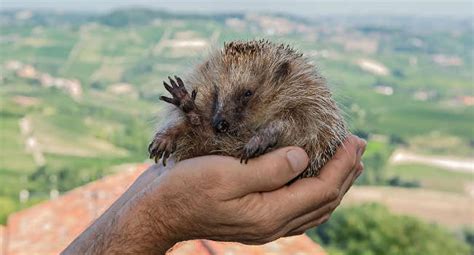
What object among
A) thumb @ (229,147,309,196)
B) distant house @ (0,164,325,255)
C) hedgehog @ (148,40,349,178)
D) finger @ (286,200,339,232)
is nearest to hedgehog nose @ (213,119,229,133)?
hedgehog @ (148,40,349,178)

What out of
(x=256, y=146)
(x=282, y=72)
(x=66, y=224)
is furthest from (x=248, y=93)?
(x=66, y=224)

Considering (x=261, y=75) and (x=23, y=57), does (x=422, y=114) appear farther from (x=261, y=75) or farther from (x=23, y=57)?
(x=261, y=75)

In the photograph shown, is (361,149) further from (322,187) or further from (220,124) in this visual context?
(220,124)

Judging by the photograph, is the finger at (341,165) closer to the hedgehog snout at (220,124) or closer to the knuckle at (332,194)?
the knuckle at (332,194)

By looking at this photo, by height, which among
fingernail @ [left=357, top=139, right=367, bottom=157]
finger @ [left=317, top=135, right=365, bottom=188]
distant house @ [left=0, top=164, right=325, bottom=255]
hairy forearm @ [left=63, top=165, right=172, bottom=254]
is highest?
finger @ [left=317, top=135, right=365, bottom=188]

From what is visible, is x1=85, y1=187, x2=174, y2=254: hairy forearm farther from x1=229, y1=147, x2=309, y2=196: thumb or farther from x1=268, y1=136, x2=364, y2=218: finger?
x1=268, y1=136, x2=364, y2=218: finger

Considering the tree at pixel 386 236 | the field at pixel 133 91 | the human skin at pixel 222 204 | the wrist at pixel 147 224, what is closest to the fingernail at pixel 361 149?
the human skin at pixel 222 204

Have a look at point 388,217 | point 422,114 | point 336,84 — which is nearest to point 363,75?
point 422,114
